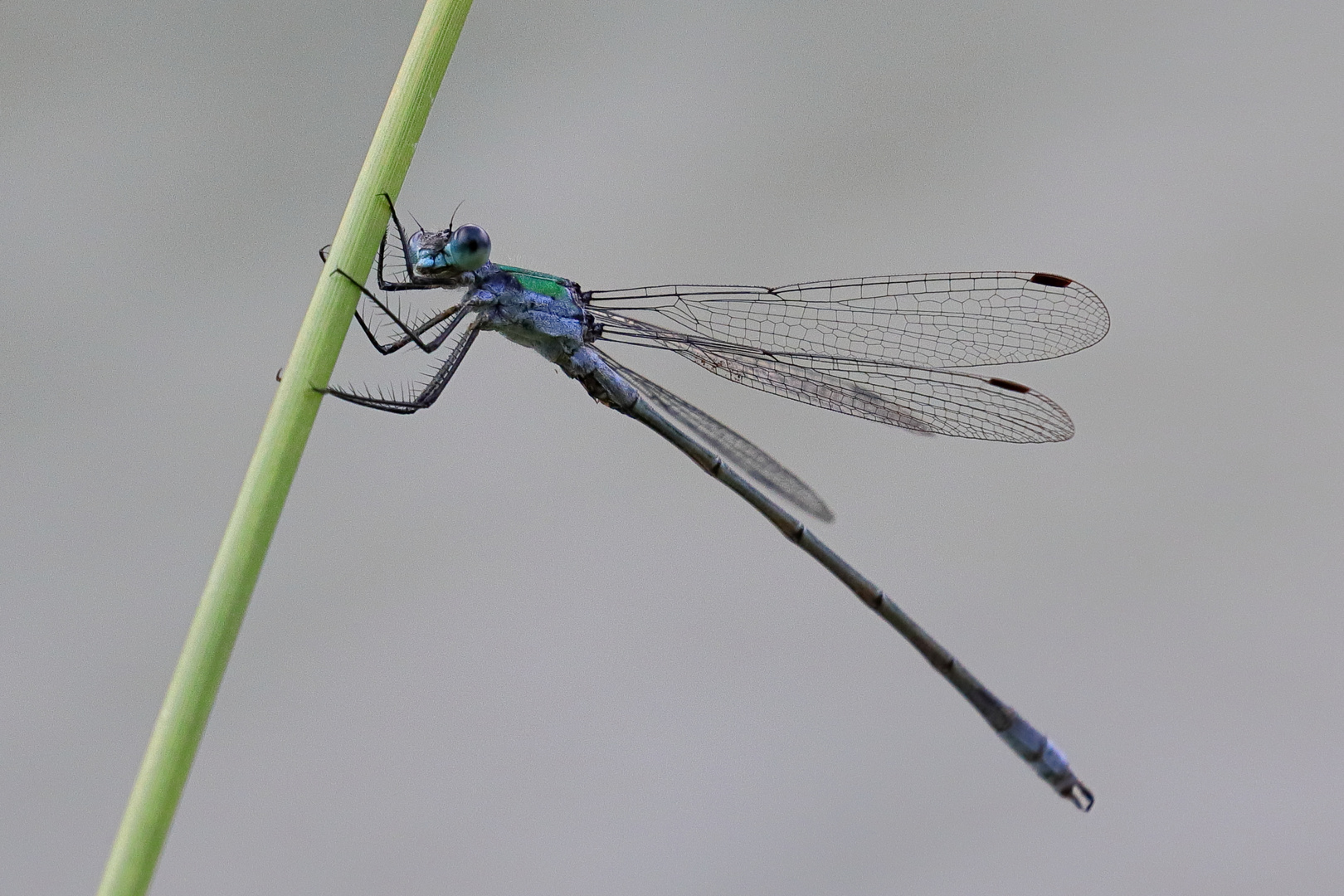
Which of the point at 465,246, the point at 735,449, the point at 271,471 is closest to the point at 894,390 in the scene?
the point at 735,449

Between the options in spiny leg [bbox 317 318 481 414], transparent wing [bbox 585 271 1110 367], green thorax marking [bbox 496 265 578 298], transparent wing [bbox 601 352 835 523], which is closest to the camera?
spiny leg [bbox 317 318 481 414]

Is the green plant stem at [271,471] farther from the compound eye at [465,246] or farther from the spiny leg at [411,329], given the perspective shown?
the compound eye at [465,246]

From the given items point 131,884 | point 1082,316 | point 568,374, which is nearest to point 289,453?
point 131,884

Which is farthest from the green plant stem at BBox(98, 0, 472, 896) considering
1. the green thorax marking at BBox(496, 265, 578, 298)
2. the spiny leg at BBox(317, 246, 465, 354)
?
the green thorax marking at BBox(496, 265, 578, 298)

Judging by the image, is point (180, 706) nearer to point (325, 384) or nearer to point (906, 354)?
point (325, 384)

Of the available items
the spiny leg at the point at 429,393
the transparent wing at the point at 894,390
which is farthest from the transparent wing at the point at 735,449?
the spiny leg at the point at 429,393

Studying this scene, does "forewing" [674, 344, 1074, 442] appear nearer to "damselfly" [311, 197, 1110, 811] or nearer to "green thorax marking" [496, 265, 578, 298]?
"damselfly" [311, 197, 1110, 811]

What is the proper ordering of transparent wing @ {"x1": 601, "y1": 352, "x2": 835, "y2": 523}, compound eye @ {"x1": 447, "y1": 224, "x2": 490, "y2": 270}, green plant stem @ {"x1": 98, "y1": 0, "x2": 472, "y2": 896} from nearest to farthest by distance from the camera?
green plant stem @ {"x1": 98, "y1": 0, "x2": 472, "y2": 896}
compound eye @ {"x1": 447, "y1": 224, "x2": 490, "y2": 270}
transparent wing @ {"x1": 601, "y1": 352, "x2": 835, "y2": 523}
